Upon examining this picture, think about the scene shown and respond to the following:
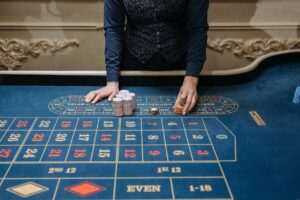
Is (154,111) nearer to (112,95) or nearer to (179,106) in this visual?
(179,106)

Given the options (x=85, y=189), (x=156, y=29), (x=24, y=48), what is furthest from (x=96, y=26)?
(x=85, y=189)

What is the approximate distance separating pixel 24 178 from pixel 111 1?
3.58 ft

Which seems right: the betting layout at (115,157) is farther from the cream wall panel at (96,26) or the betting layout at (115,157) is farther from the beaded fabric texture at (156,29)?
the cream wall panel at (96,26)

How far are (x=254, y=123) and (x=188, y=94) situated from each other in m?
0.32

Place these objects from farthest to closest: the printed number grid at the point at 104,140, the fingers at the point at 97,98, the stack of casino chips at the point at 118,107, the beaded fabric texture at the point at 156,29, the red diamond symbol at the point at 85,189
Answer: the beaded fabric texture at the point at 156,29, the fingers at the point at 97,98, the stack of casino chips at the point at 118,107, the printed number grid at the point at 104,140, the red diamond symbol at the point at 85,189

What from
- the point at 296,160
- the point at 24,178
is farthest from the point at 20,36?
the point at 296,160

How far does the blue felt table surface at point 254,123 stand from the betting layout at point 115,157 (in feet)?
0.17

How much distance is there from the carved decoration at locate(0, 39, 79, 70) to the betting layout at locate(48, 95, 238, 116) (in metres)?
1.45

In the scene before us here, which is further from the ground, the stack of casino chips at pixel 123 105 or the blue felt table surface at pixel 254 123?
the stack of casino chips at pixel 123 105

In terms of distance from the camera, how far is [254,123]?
1489mm

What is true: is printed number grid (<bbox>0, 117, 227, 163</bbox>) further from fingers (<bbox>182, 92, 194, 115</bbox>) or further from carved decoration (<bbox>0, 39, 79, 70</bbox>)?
carved decoration (<bbox>0, 39, 79, 70</bbox>)

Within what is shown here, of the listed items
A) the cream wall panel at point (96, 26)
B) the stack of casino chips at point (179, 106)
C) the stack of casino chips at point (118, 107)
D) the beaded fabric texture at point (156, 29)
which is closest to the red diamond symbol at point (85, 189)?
the stack of casino chips at point (118, 107)

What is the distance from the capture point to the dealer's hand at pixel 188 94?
160cm

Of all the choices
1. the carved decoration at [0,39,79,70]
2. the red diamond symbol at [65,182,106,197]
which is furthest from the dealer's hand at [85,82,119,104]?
the carved decoration at [0,39,79,70]
